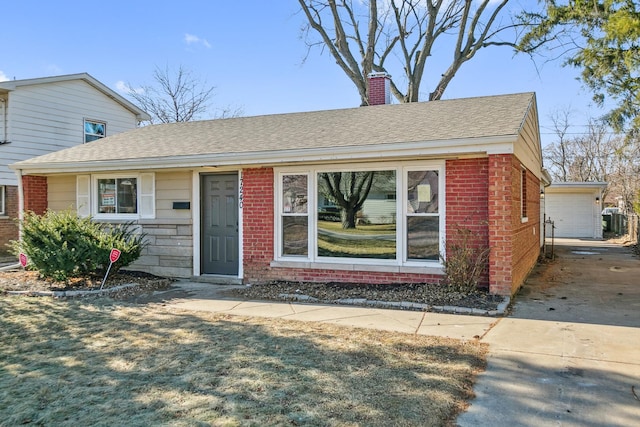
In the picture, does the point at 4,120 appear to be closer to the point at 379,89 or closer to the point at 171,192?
the point at 171,192

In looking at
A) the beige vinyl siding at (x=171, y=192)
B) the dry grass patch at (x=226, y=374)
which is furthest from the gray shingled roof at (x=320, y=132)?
the dry grass patch at (x=226, y=374)

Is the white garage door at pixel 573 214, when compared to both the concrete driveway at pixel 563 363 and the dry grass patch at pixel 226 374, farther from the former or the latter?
the dry grass patch at pixel 226 374

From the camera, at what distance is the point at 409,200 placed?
779cm

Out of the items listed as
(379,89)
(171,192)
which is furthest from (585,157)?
(171,192)

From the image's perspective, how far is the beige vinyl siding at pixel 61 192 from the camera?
34.7ft

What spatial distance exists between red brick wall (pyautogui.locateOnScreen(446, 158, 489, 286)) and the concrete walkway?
1253 millimetres

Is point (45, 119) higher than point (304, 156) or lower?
higher

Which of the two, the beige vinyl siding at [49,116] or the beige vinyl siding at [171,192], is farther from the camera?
the beige vinyl siding at [49,116]

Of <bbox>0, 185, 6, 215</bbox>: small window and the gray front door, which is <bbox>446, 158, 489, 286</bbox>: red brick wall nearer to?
the gray front door

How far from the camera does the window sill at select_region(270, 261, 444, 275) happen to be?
7.55 meters

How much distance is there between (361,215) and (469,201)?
1905mm

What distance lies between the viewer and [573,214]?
24.2 meters

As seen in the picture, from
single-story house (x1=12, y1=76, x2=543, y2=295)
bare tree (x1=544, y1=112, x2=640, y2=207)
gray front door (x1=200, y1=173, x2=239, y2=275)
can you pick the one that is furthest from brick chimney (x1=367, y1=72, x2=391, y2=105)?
bare tree (x1=544, y1=112, x2=640, y2=207)

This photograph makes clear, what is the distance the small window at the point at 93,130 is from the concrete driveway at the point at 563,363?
55.6ft
